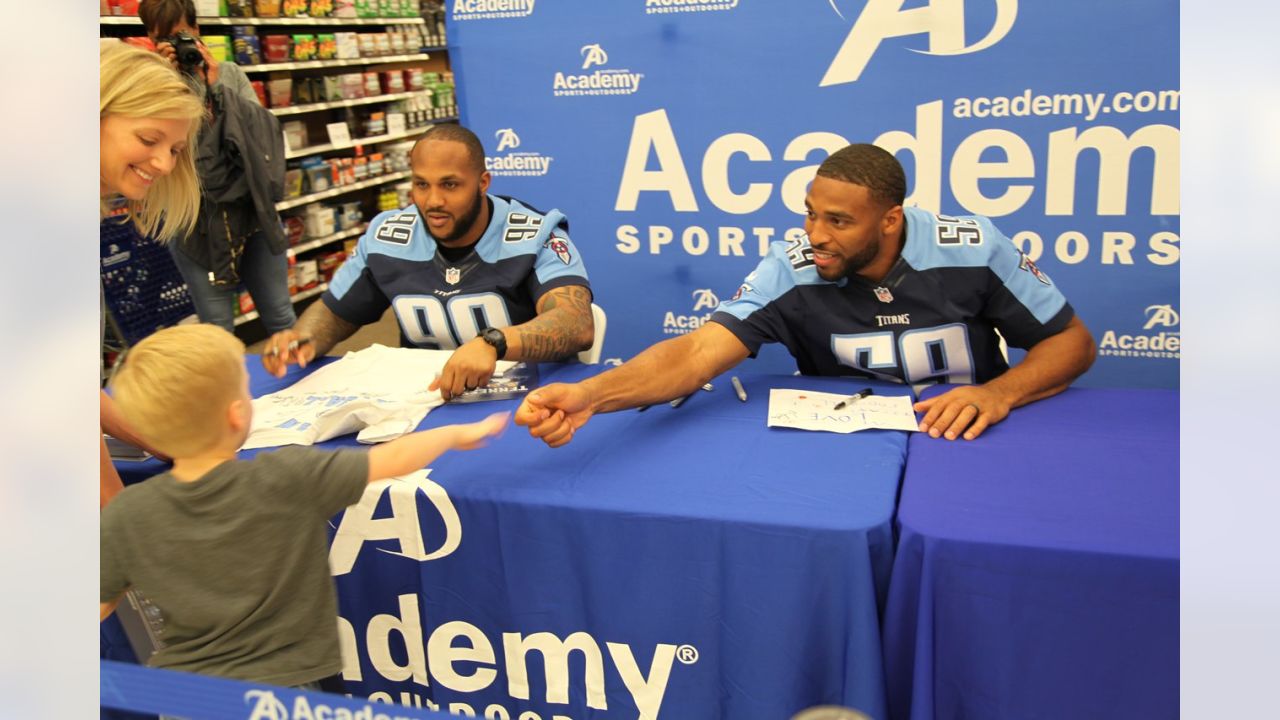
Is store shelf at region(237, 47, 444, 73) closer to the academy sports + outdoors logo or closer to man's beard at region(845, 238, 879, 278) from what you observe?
the academy sports + outdoors logo

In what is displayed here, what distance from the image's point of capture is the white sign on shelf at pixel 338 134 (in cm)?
646

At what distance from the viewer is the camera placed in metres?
3.66

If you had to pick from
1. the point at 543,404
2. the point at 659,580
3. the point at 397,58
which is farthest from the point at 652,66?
the point at 397,58

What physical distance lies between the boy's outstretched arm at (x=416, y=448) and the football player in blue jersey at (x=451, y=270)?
97cm

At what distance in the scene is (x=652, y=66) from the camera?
3975 mm

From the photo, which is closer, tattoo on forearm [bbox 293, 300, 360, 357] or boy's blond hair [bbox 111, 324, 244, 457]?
boy's blond hair [bbox 111, 324, 244, 457]

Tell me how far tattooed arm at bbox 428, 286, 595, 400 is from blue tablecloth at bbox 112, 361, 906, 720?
0.76 ft

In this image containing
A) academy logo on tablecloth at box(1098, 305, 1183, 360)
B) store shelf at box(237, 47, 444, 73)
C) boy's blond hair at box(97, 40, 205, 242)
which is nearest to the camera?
boy's blond hair at box(97, 40, 205, 242)

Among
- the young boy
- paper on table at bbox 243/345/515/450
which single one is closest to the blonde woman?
the young boy

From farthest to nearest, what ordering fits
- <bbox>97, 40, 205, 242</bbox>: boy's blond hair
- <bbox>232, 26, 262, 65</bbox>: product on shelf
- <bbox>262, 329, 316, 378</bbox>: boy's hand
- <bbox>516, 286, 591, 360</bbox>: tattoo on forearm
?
<bbox>232, 26, 262, 65</bbox>: product on shelf → <bbox>262, 329, 316, 378</bbox>: boy's hand → <bbox>516, 286, 591, 360</bbox>: tattoo on forearm → <bbox>97, 40, 205, 242</bbox>: boy's blond hair

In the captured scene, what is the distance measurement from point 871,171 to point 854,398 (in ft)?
1.83

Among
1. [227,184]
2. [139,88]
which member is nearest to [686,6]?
[227,184]

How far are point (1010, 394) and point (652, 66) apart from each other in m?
2.47

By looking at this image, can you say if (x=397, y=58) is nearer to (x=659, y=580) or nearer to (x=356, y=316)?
(x=356, y=316)
